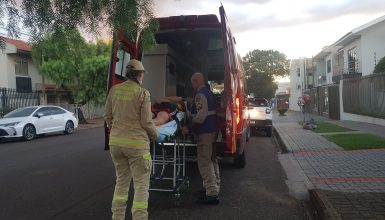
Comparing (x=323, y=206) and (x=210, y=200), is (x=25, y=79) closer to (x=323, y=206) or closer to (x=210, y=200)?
(x=210, y=200)

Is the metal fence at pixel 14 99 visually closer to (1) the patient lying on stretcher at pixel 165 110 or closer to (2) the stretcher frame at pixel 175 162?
(1) the patient lying on stretcher at pixel 165 110

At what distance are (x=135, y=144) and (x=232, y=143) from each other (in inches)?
90.2

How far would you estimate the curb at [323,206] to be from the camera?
4.91m

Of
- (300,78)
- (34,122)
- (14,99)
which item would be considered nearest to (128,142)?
(34,122)

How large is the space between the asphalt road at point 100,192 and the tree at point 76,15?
2500 millimetres

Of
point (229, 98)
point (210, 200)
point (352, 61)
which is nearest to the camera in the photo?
point (210, 200)

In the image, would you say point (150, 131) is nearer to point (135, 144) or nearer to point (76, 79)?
point (135, 144)

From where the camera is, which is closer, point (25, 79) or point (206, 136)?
point (206, 136)

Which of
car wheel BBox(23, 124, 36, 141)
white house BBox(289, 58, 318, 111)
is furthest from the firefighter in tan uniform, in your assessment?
white house BBox(289, 58, 318, 111)

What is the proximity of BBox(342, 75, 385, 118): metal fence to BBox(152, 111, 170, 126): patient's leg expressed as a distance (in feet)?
46.3

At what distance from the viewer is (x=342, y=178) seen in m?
7.55

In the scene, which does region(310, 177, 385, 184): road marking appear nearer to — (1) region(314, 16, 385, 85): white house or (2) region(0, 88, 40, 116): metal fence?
(2) region(0, 88, 40, 116): metal fence

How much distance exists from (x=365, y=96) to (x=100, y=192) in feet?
55.3

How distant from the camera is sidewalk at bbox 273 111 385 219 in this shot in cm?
533
